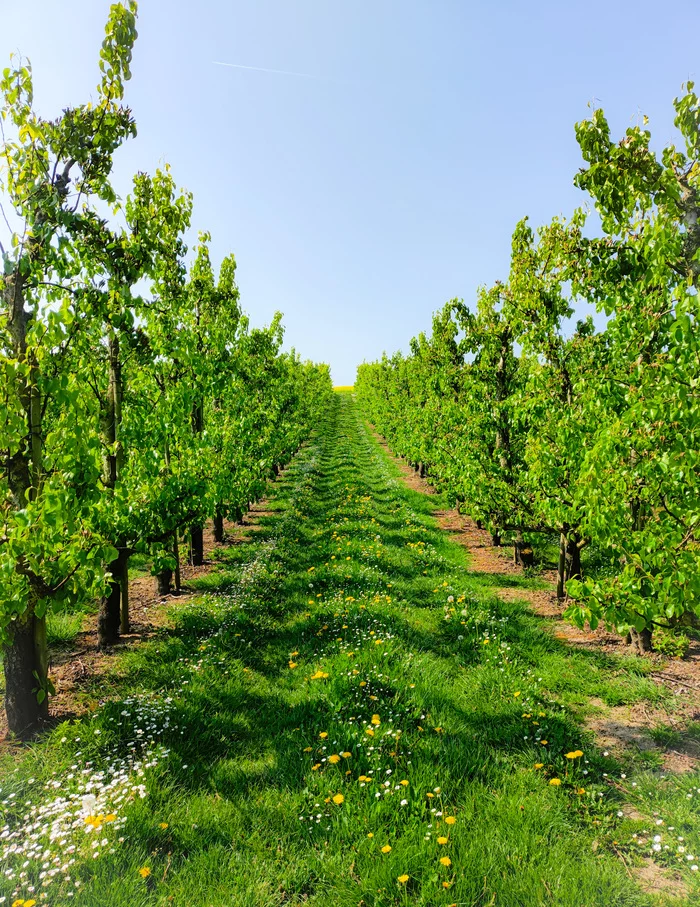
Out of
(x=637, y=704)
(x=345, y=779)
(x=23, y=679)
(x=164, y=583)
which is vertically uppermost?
(x=23, y=679)

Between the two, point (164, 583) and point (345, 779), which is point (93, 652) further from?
point (345, 779)

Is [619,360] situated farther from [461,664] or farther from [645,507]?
[461,664]

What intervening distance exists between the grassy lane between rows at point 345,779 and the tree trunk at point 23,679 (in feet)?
1.41

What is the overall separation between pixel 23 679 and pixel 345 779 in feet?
13.0

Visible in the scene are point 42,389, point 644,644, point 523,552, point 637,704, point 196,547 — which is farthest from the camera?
point 196,547

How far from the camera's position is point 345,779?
15.4 feet

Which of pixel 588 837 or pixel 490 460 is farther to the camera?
pixel 490 460

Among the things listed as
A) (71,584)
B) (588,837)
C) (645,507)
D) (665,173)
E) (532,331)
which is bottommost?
(588,837)

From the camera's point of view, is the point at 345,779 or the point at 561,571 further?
the point at 561,571

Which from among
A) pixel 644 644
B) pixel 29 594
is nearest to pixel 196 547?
pixel 29 594

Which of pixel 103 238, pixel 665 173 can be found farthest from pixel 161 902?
pixel 665 173

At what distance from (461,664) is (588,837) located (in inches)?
115

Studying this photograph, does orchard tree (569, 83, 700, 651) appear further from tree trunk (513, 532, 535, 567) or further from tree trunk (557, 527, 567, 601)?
tree trunk (513, 532, 535, 567)

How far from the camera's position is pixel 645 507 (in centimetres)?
619
